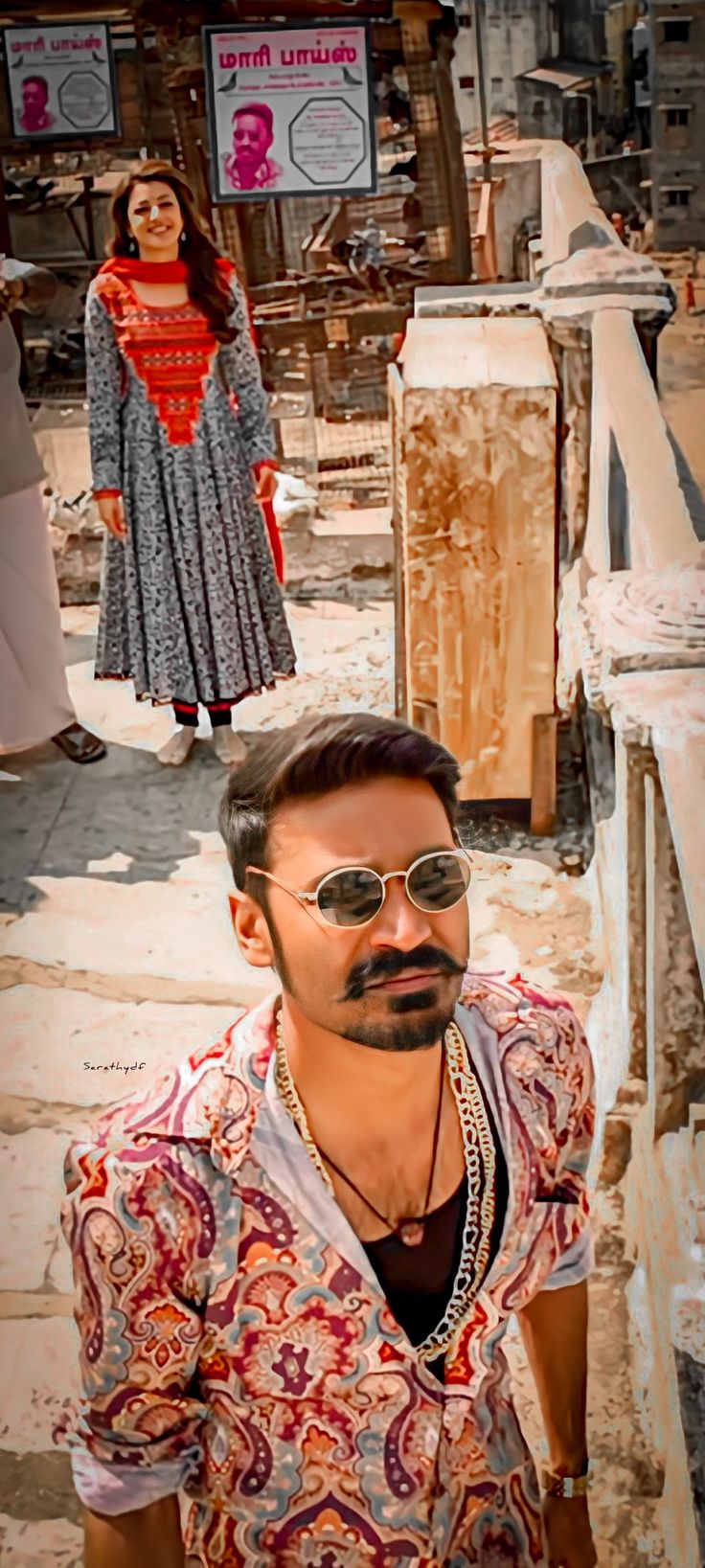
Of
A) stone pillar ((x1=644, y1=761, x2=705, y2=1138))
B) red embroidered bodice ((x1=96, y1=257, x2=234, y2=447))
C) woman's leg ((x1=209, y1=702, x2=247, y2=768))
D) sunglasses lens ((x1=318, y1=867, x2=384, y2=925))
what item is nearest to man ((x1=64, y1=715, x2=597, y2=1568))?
sunglasses lens ((x1=318, y1=867, x2=384, y2=925))

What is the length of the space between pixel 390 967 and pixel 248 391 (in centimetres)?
133

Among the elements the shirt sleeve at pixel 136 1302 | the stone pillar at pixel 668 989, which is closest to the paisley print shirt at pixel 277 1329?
the shirt sleeve at pixel 136 1302

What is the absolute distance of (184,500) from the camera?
2.34m

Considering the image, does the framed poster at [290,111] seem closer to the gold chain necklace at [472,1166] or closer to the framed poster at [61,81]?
the framed poster at [61,81]

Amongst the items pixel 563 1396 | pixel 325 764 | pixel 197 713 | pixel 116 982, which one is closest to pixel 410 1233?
pixel 563 1396

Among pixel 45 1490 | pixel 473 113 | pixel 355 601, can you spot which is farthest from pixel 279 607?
pixel 45 1490

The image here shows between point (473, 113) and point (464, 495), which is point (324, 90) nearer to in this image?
point (473, 113)

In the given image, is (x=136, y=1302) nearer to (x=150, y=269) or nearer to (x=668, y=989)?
(x=668, y=989)

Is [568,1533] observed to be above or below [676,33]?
below

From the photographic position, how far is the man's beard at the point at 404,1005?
3.52 feet

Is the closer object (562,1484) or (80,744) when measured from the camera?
(562,1484)

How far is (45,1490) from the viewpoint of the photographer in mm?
1473

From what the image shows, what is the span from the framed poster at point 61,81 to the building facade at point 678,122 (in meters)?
0.62

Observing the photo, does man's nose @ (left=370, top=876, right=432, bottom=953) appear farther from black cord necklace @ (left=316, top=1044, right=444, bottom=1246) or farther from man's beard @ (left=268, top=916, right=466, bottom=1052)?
black cord necklace @ (left=316, top=1044, right=444, bottom=1246)
